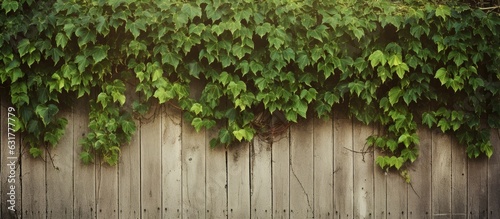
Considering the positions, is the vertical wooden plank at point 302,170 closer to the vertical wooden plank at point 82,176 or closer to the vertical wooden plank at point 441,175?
the vertical wooden plank at point 441,175

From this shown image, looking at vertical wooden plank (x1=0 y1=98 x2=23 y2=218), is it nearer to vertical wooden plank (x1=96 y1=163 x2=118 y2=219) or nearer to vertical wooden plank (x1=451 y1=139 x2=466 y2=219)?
vertical wooden plank (x1=96 y1=163 x2=118 y2=219)

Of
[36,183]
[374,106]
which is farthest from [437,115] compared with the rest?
[36,183]

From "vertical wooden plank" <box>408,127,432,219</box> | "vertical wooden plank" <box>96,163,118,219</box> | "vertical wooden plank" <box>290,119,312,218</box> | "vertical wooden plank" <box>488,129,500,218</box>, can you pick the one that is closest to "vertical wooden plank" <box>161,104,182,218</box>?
"vertical wooden plank" <box>96,163,118,219</box>

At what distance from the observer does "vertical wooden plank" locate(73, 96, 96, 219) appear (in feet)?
13.9

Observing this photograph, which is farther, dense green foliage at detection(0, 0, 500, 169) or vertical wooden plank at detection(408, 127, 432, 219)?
vertical wooden plank at detection(408, 127, 432, 219)

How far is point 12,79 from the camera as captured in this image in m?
4.02

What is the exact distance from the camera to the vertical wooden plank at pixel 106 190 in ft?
13.9

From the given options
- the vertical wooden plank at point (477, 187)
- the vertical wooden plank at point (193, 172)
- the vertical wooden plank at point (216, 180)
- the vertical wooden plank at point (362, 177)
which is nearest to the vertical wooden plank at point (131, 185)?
the vertical wooden plank at point (193, 172)

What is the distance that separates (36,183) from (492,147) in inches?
130

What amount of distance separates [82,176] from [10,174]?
53 cm

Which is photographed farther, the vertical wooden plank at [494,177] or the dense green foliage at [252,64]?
the vertical wooden plank at [494,177]

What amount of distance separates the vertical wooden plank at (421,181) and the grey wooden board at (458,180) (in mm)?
170

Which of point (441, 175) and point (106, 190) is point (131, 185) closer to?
point (106, 190)

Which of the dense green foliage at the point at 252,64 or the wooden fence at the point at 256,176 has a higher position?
the dense green foliage at the point at 252,64
